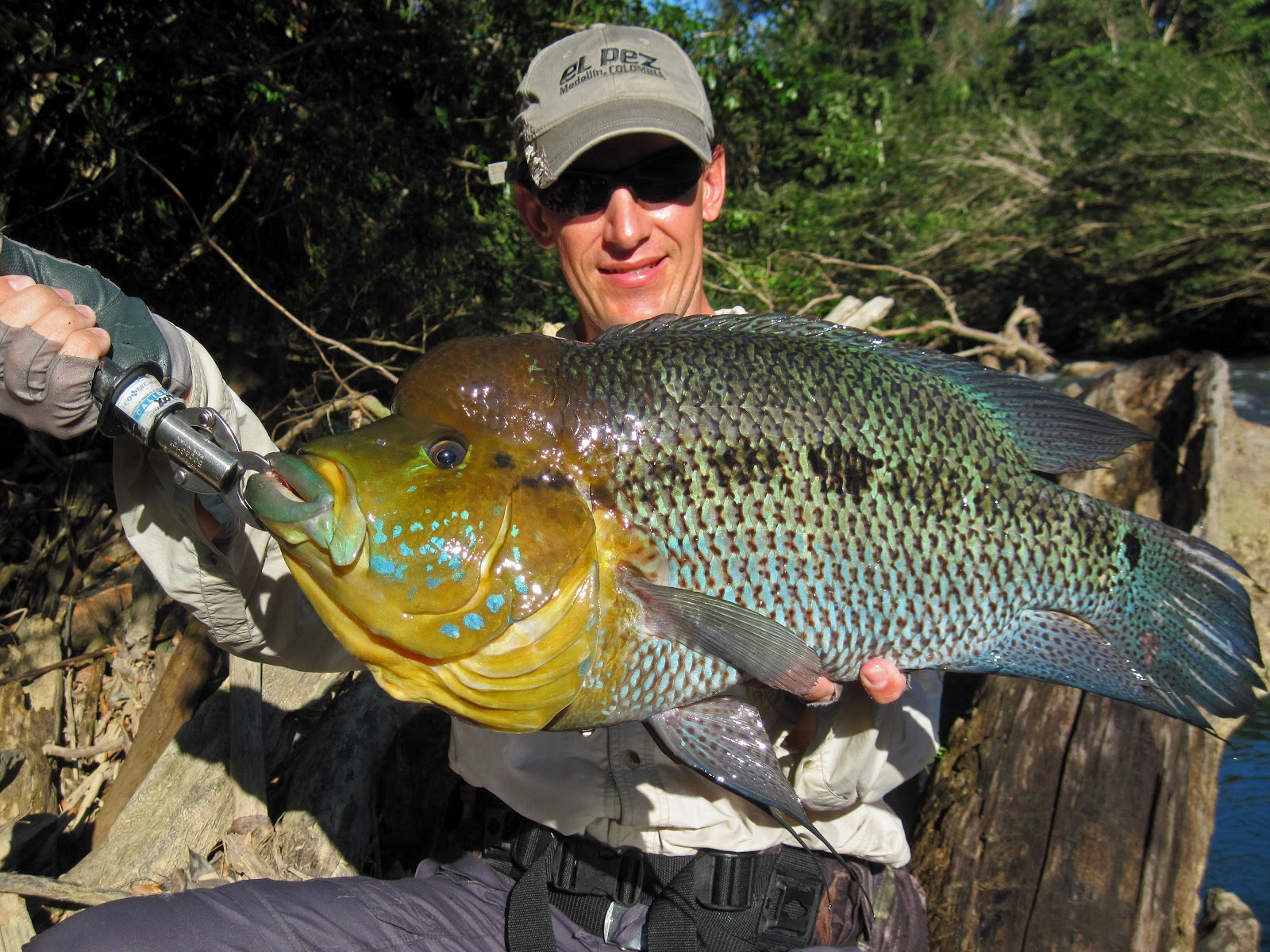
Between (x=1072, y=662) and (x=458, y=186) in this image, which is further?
(x=458, y=186)

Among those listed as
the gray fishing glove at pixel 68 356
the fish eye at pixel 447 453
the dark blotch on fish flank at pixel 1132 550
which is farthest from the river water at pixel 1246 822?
the gray fishing glove at pixel 68 356

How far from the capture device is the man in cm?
183

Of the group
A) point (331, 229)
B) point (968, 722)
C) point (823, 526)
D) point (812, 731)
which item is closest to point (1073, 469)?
point (823, 526)

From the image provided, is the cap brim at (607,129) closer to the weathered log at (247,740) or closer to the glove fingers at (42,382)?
the glove fingers at (42,382)

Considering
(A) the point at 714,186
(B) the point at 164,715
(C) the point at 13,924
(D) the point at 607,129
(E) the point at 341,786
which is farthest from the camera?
(B) the point at 164,715

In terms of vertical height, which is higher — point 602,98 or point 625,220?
point 602,98

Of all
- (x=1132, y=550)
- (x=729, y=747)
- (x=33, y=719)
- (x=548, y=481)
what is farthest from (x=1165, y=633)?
(x=33, y=719)

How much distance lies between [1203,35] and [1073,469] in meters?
26.4

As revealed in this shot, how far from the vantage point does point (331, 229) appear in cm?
593

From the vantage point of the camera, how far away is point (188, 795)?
2893 millimetres

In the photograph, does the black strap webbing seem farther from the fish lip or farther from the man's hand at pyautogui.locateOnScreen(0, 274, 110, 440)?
the man's hand at pyautogui.locateOnScreen(0, 274, 110, 440)

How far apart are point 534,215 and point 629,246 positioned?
1.48 feet

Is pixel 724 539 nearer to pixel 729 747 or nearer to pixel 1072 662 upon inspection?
pixel 729 747

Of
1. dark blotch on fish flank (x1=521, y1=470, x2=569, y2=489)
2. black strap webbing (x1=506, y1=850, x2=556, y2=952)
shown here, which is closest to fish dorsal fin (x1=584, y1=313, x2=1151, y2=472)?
dark blotch on fish flank (x1=521, y1=470, x2=569, y2=489)
